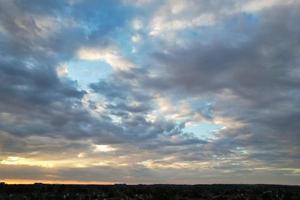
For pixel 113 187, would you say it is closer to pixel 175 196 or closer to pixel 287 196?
pixel 175 196

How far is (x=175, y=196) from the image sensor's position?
244 feet

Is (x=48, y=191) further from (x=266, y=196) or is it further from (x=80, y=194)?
(x=266, y=196)

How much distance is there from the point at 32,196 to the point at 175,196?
69.9 ft

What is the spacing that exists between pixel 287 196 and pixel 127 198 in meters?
26.2

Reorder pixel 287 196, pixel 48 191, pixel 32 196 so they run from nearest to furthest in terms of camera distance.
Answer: pixel 32 196 < pixel 48 191 < pixel 287 196

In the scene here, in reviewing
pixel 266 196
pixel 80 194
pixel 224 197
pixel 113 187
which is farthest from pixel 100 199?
pixel 266 196

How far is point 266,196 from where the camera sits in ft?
252

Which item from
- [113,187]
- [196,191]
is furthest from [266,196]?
[113,187]

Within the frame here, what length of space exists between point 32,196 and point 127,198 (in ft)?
43.7

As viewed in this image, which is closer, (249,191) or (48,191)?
(48,191)

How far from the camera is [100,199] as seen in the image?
224 feet

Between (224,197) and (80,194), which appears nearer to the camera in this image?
(80,194)

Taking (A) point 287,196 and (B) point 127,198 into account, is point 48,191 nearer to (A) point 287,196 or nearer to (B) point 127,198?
Result: (B) point 127,198

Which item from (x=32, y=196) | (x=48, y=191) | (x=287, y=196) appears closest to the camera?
(x=32, y=196)
